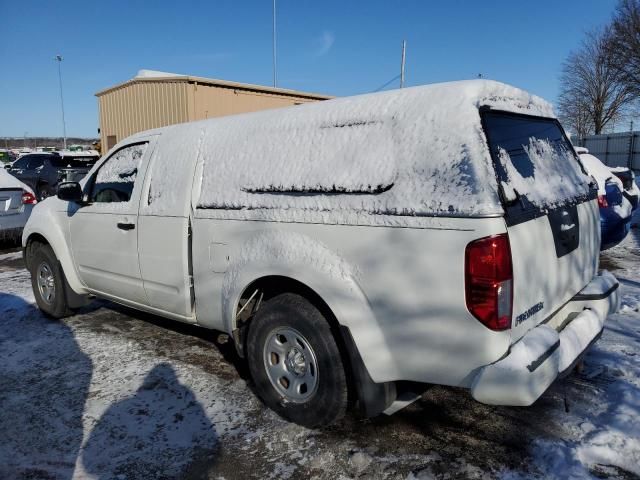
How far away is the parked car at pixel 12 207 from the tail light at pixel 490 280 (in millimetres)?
8747

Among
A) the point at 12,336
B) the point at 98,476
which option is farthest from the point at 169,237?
the point at 12,336

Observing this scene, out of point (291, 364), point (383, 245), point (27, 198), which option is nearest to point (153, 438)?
point (291, 364)

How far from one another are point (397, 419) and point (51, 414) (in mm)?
2244

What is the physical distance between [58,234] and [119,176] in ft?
3.50

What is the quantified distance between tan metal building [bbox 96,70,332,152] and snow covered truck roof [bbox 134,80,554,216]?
12025 millimetres

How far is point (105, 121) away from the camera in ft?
59.8

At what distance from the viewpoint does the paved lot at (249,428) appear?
265 cm

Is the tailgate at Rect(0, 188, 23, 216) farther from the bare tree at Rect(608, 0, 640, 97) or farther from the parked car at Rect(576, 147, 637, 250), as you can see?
the bare tree at Rect(608, 0, 640, 97)

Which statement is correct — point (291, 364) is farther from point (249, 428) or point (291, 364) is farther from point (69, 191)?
point (69, 191)

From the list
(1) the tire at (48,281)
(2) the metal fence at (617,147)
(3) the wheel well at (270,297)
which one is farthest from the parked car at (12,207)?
(2) the metal fence at (617,147)

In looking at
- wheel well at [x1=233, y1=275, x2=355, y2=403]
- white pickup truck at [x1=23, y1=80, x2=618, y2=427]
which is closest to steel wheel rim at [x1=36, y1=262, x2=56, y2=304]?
white pickup truck at [x1=23, y1=80, x2=618, y2=427]

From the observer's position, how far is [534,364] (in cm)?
229

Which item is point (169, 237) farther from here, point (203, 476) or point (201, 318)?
point (203, 476)

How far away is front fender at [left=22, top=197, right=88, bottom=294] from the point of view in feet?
15.7
